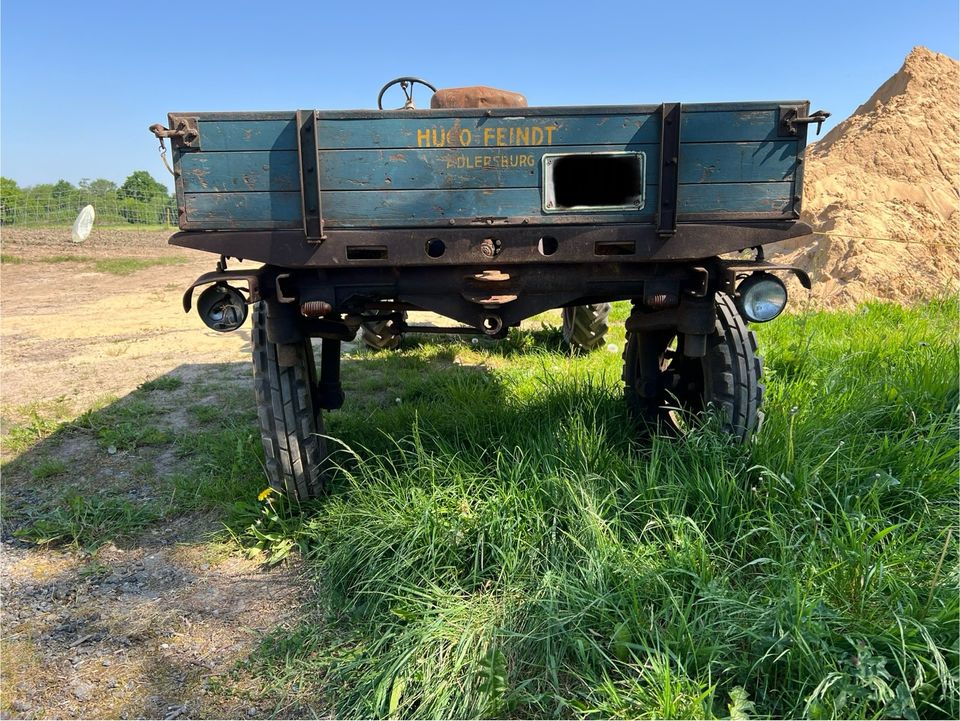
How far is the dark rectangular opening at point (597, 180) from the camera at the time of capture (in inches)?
99.7

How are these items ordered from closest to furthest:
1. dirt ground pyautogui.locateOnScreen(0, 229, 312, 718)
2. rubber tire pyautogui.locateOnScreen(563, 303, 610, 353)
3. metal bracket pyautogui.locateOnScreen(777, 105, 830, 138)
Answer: dirt ground pyautogui.locateOnScreen(0, 229, 312, 718), metal bracket pyautogui.locateOnScreen(777, 105, 830, 138), rubber tire pyautogui.locateOnScreen(563, 303, 610, 353)

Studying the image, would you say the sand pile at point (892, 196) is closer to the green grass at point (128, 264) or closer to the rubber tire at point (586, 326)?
the rubber tire at point (586, 326)

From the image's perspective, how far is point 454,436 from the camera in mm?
3457

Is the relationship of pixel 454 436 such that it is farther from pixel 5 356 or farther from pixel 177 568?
pixel 5 356

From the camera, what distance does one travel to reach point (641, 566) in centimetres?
221

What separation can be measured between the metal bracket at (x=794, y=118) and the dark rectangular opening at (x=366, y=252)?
1566mm

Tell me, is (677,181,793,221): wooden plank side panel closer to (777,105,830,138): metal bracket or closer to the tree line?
(777,105,830,138): metal bracket

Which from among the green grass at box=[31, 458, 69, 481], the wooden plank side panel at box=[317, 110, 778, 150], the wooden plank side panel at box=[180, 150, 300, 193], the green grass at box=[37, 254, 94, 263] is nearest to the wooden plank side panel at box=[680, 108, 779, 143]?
the wooden plank side panel at box=[317, 110, 778, 150]

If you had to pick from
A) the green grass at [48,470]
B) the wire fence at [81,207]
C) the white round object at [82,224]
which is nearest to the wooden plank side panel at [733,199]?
the green grass at [48,470]

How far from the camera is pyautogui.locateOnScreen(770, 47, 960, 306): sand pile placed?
7344 millimetres

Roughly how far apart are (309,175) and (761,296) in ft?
6.12

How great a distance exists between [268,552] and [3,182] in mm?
62799

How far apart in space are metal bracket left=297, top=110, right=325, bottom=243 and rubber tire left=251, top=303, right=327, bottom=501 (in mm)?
643

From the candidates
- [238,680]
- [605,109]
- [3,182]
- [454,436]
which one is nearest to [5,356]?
[454,436]
